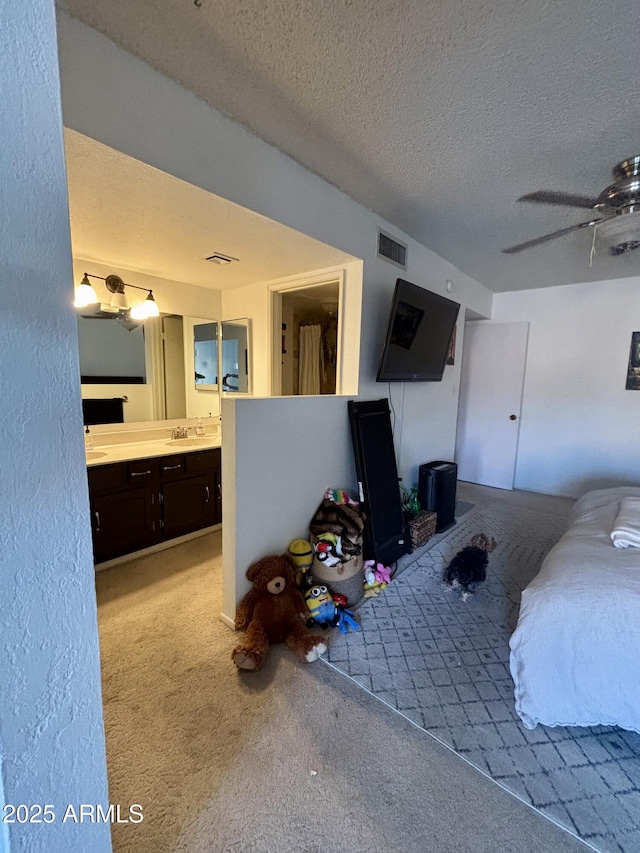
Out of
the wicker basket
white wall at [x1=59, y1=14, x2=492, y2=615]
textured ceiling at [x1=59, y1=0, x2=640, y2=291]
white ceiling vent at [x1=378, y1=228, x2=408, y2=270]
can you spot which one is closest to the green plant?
the wicker basket

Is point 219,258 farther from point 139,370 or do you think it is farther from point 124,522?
point 124,522

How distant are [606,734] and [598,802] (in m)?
0.35

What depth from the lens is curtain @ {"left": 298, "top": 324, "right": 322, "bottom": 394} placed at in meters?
4.73

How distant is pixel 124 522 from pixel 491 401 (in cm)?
447

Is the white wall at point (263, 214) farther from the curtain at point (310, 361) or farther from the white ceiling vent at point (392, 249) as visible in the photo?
the curtain at point (310, 361)

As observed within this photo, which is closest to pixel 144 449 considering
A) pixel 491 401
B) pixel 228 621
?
pixel 228 621

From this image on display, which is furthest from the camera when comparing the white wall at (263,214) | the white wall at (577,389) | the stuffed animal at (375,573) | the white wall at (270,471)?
the white wall at (577,389)

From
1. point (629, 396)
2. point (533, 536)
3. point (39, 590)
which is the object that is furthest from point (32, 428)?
point (629, 396)

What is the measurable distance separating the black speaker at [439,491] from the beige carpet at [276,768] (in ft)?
6.60

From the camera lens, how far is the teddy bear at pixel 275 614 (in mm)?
A: 1819

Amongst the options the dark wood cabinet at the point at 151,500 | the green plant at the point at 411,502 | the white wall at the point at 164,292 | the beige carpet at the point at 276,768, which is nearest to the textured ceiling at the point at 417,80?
the white wall at the point at 164,292

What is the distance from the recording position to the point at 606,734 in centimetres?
151

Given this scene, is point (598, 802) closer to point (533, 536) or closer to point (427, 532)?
point (427, 532)

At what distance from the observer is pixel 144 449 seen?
9.68ft
